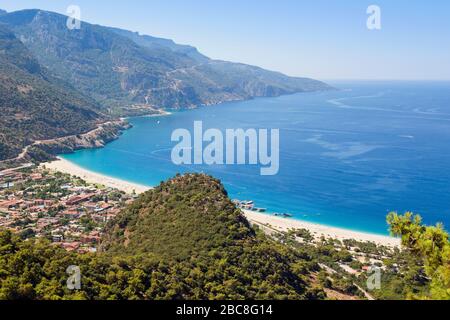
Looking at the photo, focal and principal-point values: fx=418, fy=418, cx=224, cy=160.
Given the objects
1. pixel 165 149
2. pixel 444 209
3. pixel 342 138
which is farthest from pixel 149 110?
pixel 444 209

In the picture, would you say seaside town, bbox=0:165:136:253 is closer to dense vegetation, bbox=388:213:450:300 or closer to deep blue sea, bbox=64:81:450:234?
deep blue sea, bbox=64:81:450:234

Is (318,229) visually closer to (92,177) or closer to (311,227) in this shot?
(311,227)

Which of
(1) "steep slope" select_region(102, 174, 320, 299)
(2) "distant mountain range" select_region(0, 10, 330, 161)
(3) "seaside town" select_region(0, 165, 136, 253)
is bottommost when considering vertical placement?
(3) "seaside town" select_region(0, 165, 136, 253)

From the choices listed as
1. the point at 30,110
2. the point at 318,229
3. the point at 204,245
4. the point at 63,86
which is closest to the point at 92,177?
the point at 30,110

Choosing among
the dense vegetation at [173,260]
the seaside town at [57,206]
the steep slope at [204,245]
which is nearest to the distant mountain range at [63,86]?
the seaside town at [57,206]

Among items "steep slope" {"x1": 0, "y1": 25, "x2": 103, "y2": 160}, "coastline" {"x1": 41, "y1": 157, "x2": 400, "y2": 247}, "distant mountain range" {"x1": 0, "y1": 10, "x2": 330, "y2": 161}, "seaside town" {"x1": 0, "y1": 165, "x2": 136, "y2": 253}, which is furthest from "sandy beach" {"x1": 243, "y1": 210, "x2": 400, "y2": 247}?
"distant mountain range" {"x1": 0, "y1": 10, "x2": 330, "y2": 161}

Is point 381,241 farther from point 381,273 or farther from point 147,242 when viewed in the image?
point 147,242

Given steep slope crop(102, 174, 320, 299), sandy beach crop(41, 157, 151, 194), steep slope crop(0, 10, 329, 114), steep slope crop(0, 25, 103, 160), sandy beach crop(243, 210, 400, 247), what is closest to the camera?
steep slope crop(102, 174, 320, 299)
